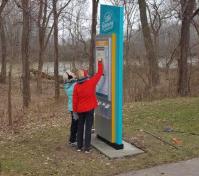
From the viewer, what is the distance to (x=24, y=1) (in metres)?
16.1

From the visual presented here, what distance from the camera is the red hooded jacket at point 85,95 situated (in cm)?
714

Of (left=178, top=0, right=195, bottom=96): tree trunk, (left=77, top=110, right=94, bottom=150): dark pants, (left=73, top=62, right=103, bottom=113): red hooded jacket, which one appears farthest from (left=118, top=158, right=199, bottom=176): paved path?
(left=178, top=0, right=195, bottom=96): tree trunk

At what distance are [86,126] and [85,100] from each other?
54cm

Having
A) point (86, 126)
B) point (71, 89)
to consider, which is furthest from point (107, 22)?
point (86, 126)

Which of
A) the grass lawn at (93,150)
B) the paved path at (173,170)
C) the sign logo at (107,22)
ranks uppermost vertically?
the sign logo at (107,22)

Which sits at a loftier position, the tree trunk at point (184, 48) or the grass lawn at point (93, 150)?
the tree trunk at point (184, 48)

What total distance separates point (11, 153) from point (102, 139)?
73.5 inches

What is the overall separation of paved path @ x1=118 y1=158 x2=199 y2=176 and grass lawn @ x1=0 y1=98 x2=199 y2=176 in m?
0.20

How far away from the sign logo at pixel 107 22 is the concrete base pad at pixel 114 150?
7.41ft

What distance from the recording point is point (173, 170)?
6367 millimetres

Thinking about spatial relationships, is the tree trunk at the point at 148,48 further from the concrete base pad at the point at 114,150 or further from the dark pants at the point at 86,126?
the dark pants at the point at 86,126

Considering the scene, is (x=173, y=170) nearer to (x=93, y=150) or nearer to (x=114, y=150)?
(x=114, y=150)

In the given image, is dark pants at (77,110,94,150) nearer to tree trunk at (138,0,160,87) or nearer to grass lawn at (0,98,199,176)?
grass lawn at (0,98,199,176)

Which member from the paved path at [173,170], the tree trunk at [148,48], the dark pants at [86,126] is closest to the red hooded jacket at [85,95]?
the dark pants at [86,126]
